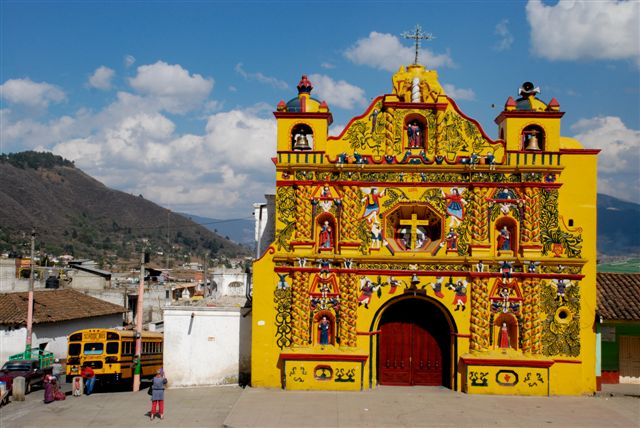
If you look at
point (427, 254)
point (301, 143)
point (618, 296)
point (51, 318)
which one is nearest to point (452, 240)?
point (427, 254)

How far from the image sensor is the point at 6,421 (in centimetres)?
2225

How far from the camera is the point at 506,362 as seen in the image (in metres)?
25.0

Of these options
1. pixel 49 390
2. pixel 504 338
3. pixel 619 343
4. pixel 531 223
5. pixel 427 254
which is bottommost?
pixel 49 390

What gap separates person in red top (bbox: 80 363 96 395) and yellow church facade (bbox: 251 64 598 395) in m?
6.44

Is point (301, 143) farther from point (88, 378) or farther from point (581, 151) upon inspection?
point (88, 378)

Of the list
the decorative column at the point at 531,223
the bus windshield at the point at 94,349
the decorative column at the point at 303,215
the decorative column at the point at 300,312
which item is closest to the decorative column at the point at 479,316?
the decorative column at the point at 531,223

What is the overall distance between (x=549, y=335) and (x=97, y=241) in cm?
12994

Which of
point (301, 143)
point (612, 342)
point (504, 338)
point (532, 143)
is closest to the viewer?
point (504, 338)

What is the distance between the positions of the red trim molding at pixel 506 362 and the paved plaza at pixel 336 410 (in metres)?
1.10

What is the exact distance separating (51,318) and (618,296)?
27.0 metres

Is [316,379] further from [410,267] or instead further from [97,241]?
[97,241]

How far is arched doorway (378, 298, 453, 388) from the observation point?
26141 mm

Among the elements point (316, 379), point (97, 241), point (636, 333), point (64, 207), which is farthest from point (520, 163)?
point (64, 207)

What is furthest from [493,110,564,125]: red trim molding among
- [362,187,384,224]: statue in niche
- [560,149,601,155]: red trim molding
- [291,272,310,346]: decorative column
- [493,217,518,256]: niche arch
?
[291,272,310,346]: decorative column
